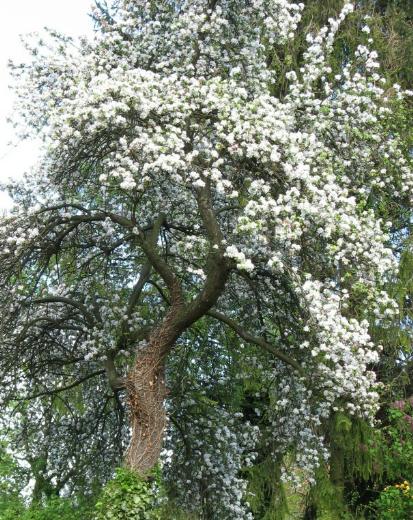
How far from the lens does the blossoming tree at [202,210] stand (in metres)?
7.96

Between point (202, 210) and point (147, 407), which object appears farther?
point (147, 407)

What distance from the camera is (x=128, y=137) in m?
8.59

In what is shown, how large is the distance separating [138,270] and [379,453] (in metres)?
4.87

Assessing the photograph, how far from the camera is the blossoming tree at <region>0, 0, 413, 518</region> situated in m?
7.96

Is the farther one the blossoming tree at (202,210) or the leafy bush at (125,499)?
the leafy bush at (125,499)

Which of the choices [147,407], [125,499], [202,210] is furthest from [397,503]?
[202,210]

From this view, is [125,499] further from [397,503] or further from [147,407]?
[397,503]

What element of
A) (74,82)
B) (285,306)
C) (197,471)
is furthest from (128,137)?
(197,471)

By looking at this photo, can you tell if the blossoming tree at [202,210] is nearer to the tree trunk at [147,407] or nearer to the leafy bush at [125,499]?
the tree trunk at [147,407]

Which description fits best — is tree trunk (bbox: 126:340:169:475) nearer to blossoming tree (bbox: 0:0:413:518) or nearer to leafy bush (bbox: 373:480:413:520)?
blossoming tree (bbox: 0:0:413:518)

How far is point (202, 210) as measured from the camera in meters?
8.81

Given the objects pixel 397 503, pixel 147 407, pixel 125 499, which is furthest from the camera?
pixel 397 503

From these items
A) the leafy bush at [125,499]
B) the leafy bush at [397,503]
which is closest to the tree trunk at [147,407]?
the leafy bush at [125,499]

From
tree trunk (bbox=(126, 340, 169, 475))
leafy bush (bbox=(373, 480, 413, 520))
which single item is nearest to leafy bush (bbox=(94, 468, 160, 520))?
tree trunk (bbox=(126, 340, 169, 475))
